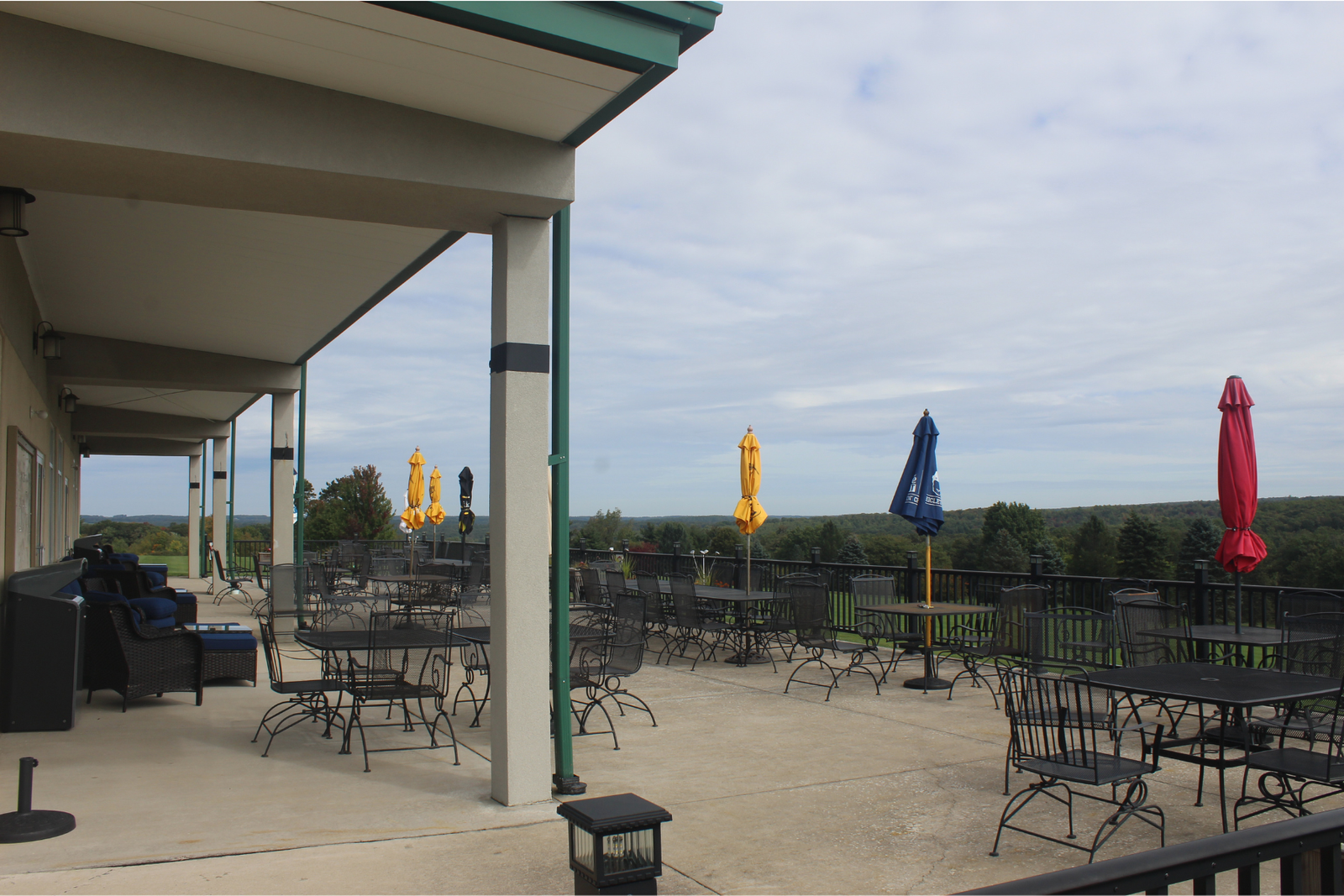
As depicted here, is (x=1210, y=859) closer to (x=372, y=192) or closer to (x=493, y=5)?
(x=493, y=5)

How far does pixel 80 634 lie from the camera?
590 cm

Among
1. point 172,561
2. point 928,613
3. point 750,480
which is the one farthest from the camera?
point 172,561

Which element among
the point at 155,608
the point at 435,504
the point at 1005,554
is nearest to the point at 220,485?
the point at 435,504

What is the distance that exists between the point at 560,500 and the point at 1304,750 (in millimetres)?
3879

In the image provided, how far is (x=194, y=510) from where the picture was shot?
21.3m

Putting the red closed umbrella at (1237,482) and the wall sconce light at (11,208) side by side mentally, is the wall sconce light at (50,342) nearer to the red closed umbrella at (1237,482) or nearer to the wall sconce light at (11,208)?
the wall sconce light at (11,208)

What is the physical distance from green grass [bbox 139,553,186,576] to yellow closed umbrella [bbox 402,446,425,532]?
9.83 metres

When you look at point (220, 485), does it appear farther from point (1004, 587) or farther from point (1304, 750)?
point (1304, 750)

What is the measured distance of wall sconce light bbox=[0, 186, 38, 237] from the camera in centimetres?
456

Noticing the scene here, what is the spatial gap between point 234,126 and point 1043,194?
16262mm

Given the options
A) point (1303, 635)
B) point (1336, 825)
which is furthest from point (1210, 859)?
point (1303, 635)

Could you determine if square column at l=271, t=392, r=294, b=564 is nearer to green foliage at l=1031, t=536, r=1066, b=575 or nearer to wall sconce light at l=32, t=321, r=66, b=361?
wall sconce light at l=32, t=321, r=66, b=361

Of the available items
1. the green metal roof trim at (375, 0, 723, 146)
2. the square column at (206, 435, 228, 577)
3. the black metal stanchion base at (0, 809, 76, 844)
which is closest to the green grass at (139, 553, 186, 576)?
the square column at (206, 435, 228, 577)

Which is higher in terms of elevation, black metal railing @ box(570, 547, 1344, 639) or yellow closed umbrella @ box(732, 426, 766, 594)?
yellow closed umbrella @ box(732, 426, 766, 594)
